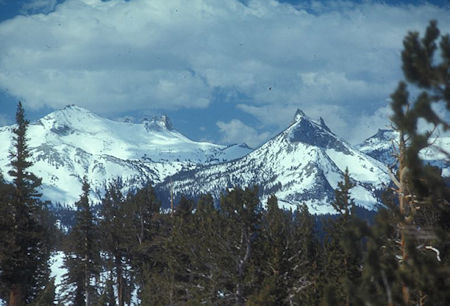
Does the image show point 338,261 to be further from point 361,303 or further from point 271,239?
point 361,303

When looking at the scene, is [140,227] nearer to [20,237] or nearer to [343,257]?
[20,237]

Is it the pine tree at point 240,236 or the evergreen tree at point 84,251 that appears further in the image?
the evergreen tree at point 84,251

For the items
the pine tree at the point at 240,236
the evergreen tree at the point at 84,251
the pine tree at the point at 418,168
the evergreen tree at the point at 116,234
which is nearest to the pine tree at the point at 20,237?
the evergreen tree at the point at 84,251

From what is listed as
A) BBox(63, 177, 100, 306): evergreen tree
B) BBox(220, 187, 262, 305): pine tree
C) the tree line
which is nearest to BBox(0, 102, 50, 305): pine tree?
the tree line

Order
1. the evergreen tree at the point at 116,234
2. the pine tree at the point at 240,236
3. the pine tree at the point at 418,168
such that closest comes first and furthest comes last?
the pine tree at the point at 418,168 < the pine tree at the point at 240,236 < the evergreen tree at the point at 116,234

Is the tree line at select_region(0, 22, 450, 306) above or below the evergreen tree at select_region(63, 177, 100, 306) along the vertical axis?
below

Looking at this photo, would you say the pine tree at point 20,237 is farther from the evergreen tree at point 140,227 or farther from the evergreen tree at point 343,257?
the evergreen tree at point 343,257

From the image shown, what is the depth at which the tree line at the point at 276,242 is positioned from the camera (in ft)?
34.5

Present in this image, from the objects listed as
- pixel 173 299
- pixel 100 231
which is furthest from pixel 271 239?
pixel 100 231

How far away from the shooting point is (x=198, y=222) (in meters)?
27.7

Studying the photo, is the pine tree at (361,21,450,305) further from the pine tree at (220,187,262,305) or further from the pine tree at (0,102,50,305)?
the pine tree at (0,102,50,305)

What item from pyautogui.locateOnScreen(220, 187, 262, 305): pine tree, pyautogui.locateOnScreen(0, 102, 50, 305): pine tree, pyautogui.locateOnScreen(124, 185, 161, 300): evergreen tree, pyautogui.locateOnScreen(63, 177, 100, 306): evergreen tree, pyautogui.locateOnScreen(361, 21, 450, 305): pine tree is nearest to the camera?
pyautogui.locateOnScreen(361, 21, 450, 305): pine tree

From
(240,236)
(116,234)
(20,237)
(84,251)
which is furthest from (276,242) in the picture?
(84,251)

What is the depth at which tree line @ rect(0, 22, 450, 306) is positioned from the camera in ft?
34.5
